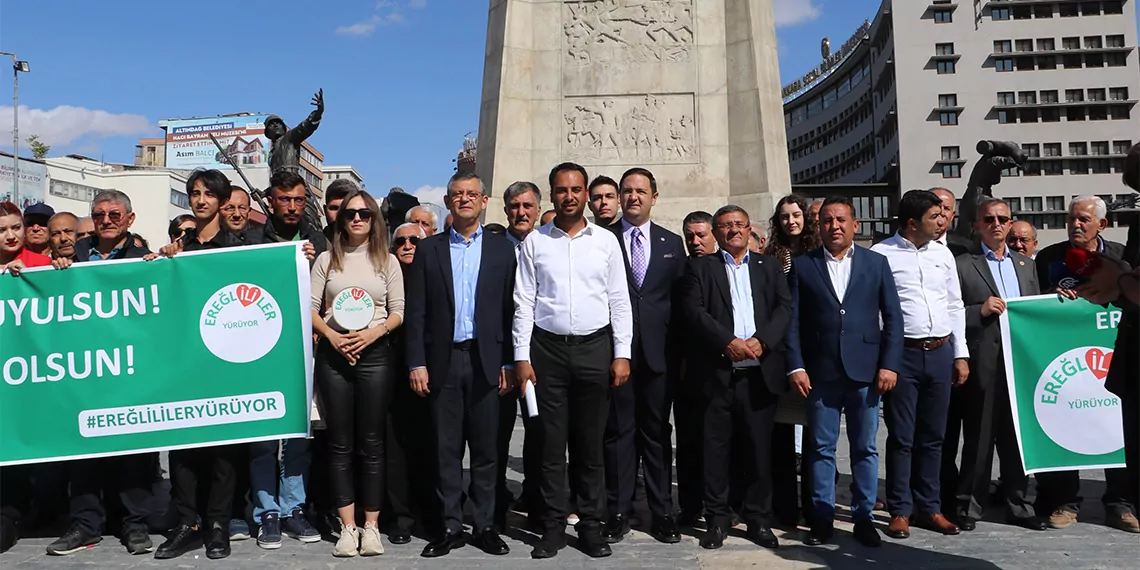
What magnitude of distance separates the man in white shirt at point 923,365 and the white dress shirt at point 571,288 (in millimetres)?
1703

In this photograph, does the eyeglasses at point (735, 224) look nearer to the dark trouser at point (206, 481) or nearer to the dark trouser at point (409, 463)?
the dark trouser at point (409, 463)

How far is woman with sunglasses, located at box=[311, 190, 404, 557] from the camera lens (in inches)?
201

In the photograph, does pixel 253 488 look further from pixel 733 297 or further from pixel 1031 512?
pixel 1031 512

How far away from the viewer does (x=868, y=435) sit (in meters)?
5.23

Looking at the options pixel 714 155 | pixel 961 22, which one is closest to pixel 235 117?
pixel 961 22

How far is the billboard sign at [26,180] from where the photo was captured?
6425cm

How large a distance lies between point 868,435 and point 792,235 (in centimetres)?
169

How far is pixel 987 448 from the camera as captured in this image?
582 cm

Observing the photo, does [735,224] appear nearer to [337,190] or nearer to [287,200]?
[337,190]

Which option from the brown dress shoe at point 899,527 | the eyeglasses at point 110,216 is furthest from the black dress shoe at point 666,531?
the eyeglasses at point 110,216

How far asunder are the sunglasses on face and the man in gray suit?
382 centimetres

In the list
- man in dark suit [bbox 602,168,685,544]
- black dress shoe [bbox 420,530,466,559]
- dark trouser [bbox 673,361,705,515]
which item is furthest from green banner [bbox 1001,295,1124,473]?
black dress shoe [bbox 420,530,466,559]

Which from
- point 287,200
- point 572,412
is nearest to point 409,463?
point 572,412

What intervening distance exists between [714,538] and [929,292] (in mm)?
2008
